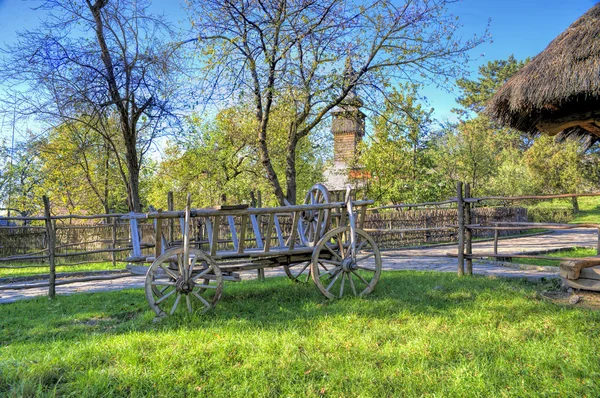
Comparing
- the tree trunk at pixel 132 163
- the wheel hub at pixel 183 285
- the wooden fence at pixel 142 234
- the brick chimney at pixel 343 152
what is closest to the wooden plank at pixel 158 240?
the wheel hub at pixel 183 285

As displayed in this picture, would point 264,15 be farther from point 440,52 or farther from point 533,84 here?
point 533,84

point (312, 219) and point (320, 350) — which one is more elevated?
point (312, 219)

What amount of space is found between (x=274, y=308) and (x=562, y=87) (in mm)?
4032

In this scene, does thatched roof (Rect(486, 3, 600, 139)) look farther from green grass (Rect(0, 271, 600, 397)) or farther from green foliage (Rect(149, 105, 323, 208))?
green foliage (Rect(149, 105, 323, 208))

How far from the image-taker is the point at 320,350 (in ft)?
10.5

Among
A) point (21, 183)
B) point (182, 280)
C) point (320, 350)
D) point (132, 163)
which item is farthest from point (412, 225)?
point (21, 183)

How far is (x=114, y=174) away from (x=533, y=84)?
16913 mm

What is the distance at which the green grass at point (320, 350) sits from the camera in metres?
2.60

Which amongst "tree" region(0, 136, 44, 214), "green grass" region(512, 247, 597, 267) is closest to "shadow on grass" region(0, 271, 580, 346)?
"green grass" region(512, 247, 597, 267)

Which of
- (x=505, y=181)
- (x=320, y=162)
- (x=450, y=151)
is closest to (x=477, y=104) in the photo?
(x=505, y=181)

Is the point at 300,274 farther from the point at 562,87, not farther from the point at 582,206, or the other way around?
the point at 582,206

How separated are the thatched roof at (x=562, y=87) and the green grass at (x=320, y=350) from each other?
2219mm

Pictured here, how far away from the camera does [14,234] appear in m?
12.8

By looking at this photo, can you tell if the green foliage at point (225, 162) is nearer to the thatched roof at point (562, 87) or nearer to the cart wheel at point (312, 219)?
the cart wheel at point (312, 219)
